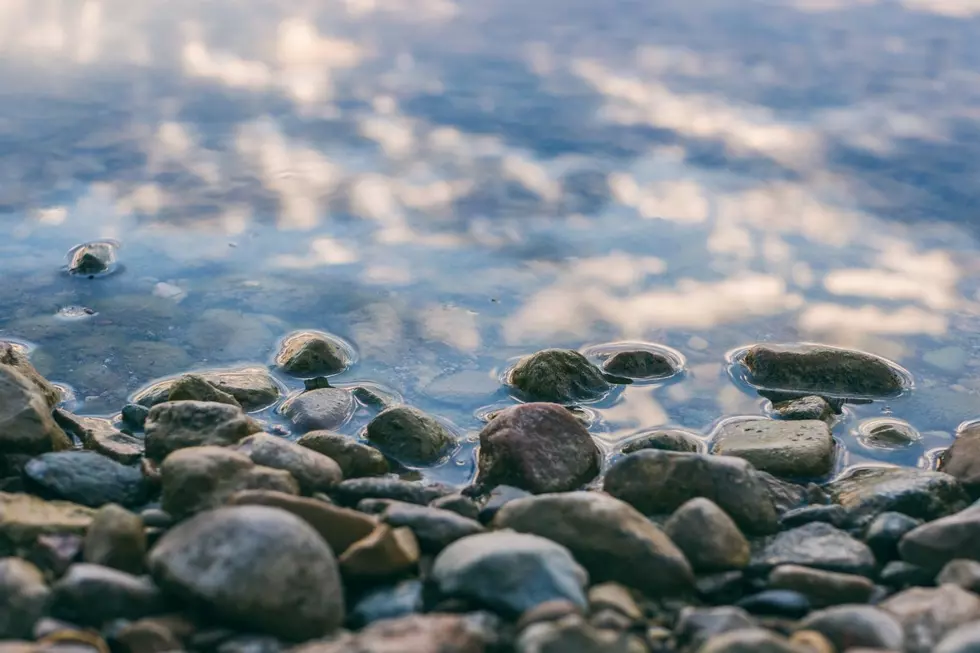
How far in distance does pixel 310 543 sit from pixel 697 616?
1121mm

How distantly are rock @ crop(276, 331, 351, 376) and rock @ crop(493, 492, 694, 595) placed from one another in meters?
2.35

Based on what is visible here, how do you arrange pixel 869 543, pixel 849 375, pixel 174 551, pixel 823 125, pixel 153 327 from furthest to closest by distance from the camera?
pixel 823 125 → pixel 153 327 → pixel 849 375 → pixel 869 543 → pixel 174 551

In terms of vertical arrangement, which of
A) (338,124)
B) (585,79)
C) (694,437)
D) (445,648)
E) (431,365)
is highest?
(585,79)

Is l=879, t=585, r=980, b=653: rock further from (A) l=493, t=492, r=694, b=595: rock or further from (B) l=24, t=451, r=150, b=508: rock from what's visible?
(B) l=24, t=451, r=150, b=508: rock

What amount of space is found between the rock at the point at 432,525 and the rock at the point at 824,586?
3.29 ft

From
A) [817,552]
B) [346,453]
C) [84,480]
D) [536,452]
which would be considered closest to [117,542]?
[84,480]

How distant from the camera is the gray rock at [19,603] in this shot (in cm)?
295

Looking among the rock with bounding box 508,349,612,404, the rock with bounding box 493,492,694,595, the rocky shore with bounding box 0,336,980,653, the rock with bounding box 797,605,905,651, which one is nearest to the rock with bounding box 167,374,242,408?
the rocky shore with bounding box 0,336,980,653

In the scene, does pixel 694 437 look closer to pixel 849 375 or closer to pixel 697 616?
pixel 849 375

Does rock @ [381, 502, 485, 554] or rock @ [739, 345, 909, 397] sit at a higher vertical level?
rock @ [739, 345, 909, 397]

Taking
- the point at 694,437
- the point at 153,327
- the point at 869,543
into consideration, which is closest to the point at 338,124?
the point at 153,327

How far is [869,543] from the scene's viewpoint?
3.86m

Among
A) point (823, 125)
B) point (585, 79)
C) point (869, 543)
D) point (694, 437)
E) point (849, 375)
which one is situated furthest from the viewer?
point (585, 79)

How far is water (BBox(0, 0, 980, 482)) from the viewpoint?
19.9ft
